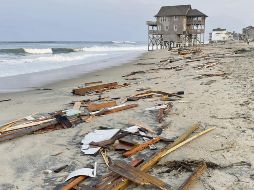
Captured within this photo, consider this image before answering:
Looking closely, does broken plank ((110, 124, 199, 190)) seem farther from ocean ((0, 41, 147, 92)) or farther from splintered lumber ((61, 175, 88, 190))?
ocean ((0, 41, 147, 92))

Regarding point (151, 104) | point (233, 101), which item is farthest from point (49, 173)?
point (233, 101)

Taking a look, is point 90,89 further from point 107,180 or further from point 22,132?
point 107,180

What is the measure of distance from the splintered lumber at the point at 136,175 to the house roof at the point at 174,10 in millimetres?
57577

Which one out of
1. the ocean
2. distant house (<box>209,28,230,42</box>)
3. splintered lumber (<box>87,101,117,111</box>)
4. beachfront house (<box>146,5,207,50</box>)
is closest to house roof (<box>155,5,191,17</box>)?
beachfront house (<box>146,5,207,50</box>)

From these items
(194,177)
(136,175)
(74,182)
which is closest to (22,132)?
(74,182)

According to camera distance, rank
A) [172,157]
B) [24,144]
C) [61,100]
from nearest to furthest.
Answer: [172,157] → [24,144] → [61,100]

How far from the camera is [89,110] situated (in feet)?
32.2

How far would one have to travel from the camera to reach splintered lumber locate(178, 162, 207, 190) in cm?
474

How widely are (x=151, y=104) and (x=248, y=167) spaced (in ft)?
16.4

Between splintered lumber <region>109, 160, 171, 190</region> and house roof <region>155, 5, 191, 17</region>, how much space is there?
2267 inches

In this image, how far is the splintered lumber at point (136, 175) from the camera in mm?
4781

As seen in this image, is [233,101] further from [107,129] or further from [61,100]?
[61,100]

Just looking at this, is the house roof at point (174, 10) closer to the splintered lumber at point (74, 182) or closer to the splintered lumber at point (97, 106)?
the splintered lumber at point (97, 106)

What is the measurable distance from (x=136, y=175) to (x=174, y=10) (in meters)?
59.4
